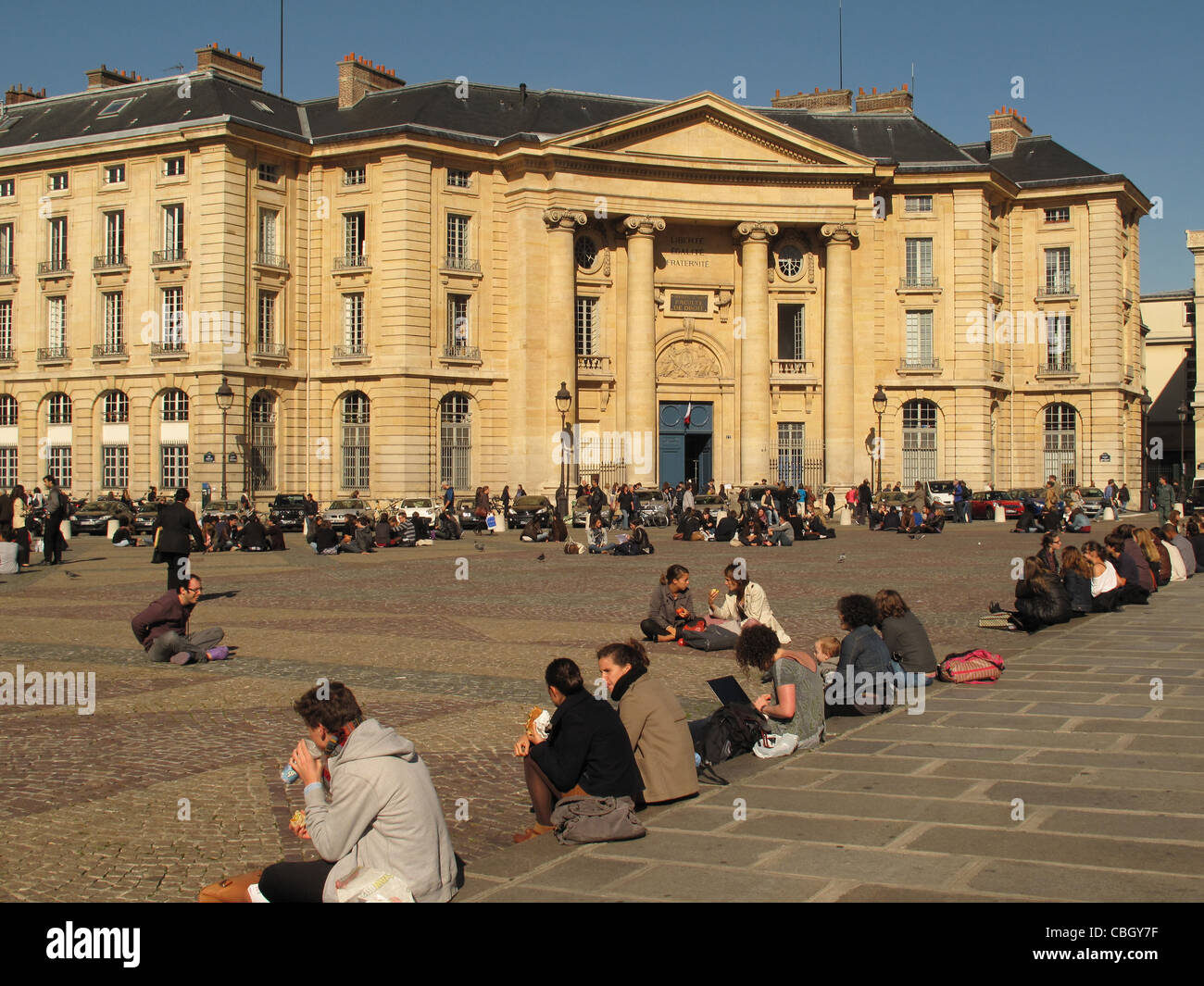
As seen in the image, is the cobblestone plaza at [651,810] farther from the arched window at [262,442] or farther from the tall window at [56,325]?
the tall window at [56,325]

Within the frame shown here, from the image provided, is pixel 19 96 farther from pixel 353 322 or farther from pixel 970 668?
pixel 970 668

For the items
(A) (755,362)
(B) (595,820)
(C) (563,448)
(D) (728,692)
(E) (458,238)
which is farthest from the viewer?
(A) (755,362)

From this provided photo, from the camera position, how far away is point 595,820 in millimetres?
7680

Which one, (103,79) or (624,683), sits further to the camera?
(103,79)

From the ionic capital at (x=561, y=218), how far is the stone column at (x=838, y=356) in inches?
431

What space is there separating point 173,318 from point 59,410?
7.11 meters

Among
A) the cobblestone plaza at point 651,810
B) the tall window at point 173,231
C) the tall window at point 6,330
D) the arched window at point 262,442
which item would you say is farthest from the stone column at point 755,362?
the cobblestone plaza at point 651,810

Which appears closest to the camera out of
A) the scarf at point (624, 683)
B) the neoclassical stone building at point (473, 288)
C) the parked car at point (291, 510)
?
the scarf at point (624, 683)

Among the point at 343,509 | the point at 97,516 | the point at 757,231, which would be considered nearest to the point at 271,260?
the point at 343,509

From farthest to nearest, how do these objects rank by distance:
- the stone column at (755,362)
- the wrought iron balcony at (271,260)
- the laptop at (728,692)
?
1. the stone column at (755,362)
2. the wrought iron balcony at (271,260)
3. the laptop at (728,692)

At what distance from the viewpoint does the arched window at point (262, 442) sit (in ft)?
169

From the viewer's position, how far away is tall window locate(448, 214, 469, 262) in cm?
5328

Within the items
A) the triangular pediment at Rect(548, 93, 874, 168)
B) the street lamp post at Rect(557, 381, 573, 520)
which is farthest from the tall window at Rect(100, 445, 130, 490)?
the triangular pediment at Rect(548, 93, 874, 168)

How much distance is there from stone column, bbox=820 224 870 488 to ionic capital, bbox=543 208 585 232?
35.9 ft
